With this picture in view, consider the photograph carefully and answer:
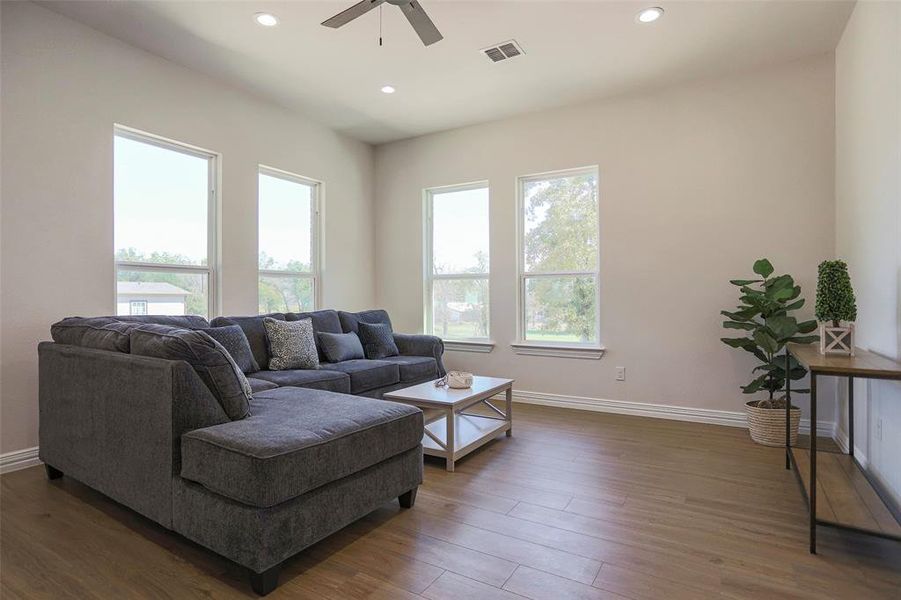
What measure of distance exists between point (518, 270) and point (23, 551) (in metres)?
4.10

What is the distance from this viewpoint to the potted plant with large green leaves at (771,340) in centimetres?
331

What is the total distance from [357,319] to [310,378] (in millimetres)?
1396

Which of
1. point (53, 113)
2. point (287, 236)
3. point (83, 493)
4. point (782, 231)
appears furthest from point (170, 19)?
point (782, 231)

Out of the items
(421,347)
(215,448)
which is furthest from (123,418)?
(421,347)

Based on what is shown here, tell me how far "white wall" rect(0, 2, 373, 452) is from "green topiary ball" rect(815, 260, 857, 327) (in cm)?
421

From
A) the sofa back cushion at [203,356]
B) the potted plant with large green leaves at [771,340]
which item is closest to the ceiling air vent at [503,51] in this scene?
the potted plant with large green leaves at [771,340]

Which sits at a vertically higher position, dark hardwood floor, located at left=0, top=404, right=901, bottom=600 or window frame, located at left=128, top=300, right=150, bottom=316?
window frame, located at left=128, top=300, right=150, bottom=316

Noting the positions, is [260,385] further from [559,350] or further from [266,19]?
[559,350]

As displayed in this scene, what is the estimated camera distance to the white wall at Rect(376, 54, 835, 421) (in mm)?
3699

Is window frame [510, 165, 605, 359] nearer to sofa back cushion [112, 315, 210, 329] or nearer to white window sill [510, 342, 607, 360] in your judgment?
white window sill [510, 342, 607, 360]

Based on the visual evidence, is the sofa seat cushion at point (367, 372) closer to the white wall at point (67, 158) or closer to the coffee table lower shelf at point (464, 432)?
the coffee table lower shelf at point (464, 432)

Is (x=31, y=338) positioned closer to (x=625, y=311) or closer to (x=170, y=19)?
(x=170, y=19)

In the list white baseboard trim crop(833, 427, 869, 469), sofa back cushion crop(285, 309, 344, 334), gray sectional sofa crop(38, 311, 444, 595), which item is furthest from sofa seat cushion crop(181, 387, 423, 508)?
white baseboard trim crop(833, 427, 869, 469)

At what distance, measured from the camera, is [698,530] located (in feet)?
7.18
